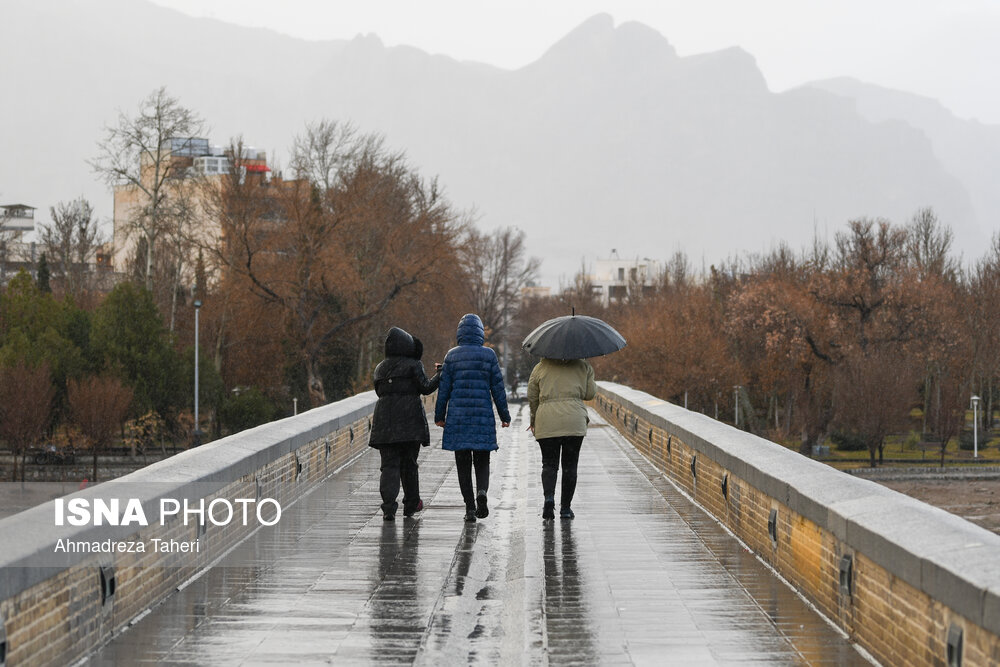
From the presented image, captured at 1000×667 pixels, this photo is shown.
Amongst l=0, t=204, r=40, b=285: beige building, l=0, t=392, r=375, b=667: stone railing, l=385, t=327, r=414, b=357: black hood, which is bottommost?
l=0, t=392, r=375, b=667: stone railing

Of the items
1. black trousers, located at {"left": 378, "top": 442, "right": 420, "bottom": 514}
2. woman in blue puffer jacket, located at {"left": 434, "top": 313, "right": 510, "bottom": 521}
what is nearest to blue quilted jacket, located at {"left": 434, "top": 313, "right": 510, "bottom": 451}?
woman in blue puffer jacket, located at {"left": 434, "top": 313, "right": 510, "bottom": 521}

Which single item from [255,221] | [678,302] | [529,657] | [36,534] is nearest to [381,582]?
[529,657]

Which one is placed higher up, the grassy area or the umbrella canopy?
the umbrella canopy

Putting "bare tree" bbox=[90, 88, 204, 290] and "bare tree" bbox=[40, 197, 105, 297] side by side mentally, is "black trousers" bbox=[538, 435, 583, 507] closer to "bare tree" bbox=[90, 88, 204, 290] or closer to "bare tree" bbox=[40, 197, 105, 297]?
"bare tree" bbox=[90, 88, 204, 290]

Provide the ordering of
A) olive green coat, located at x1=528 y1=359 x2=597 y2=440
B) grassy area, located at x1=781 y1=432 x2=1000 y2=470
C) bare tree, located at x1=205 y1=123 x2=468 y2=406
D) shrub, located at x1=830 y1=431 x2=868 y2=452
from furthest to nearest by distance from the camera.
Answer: shrub, located at x1=830 y1=431 x2=868 y2=452 < grassy area, located at x1=781 y1=432 x2=1000 y2=470 < bare tree, located at x1=205 y1=123 x2=468 y2=406 < olive green coat, located at x1=528 y1=359 x2=597 y2=440

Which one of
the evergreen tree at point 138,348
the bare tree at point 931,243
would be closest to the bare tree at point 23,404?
the evergreen tree at point 138,348

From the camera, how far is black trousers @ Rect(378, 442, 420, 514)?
1192 cm

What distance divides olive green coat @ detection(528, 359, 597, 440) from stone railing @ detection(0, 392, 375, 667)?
257 centimetres

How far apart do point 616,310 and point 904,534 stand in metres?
106

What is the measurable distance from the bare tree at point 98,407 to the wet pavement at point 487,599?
137ft

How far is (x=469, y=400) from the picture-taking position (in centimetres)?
1161

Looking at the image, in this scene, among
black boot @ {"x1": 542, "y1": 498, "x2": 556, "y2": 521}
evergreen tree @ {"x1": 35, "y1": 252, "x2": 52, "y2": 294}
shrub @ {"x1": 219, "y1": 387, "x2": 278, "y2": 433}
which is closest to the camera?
black boot @ {"x1": 542, "y1": 498, "x2": 556, "y2": 521}

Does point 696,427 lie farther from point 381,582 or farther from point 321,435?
point 381,582

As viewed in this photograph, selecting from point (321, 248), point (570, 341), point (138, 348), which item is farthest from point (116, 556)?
point (138, 348)
